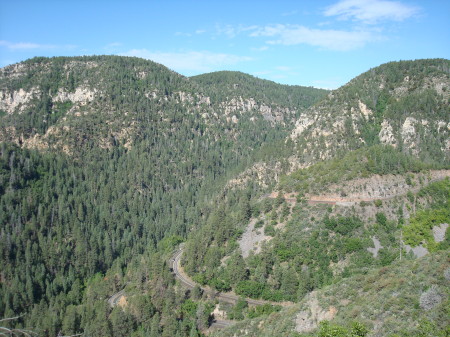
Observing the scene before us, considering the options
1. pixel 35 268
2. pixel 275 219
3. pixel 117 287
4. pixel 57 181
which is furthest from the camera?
pixel 57 181

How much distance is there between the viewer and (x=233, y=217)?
104812 millimetres

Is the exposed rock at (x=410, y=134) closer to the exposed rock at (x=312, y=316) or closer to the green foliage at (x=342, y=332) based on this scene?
the exposed rock at (x=312, y=316)

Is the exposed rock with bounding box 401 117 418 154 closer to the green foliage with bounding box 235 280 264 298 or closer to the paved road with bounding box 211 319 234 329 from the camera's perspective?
the green foliage with bounding box 235 280 264 298

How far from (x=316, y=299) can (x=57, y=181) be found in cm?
12772

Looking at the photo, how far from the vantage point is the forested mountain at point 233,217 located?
2869 inches

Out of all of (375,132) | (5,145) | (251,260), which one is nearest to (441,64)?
(375,132)

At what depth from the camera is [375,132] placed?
461ft

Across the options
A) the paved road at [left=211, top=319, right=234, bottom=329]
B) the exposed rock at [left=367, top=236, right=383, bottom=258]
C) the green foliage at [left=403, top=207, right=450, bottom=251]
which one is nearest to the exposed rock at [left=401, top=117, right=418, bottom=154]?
the green foliage at [left=403, top=207, right=450, bottom=251]

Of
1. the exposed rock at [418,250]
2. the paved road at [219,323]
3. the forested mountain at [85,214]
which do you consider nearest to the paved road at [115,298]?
the forested mountain at [85,214]

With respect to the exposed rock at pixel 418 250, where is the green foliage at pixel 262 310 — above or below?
below

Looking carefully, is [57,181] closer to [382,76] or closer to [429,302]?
[382,76]

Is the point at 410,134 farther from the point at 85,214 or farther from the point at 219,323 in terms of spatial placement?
the point at 85,214

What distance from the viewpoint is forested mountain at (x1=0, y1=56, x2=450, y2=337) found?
72.9 metres

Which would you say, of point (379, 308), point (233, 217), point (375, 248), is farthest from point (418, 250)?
point (233, 217)
